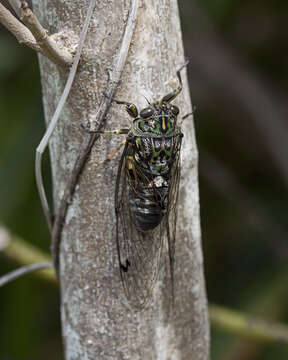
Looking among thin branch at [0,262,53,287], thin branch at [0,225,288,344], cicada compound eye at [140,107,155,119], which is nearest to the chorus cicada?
cicada compound eye at [140,107,155,119]

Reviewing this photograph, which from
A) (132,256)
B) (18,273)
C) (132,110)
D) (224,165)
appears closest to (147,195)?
(132,256)

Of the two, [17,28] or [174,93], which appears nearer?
[17,28]

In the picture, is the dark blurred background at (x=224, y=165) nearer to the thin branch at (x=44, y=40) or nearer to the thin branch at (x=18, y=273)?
the thin branch at (x=18, y=273)

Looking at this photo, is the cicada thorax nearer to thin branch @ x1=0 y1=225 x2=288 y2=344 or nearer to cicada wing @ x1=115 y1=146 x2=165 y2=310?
cicada wing @ x1=115 y1=146 x2=165 y2=310

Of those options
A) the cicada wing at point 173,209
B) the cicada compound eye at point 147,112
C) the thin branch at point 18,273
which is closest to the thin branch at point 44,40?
the cicada compound eye at point 147,112

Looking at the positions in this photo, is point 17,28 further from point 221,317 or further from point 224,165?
point 224,165

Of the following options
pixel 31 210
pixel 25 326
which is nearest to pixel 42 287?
pixel 25 326

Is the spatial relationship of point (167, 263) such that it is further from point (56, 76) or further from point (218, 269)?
point (218, 269)
